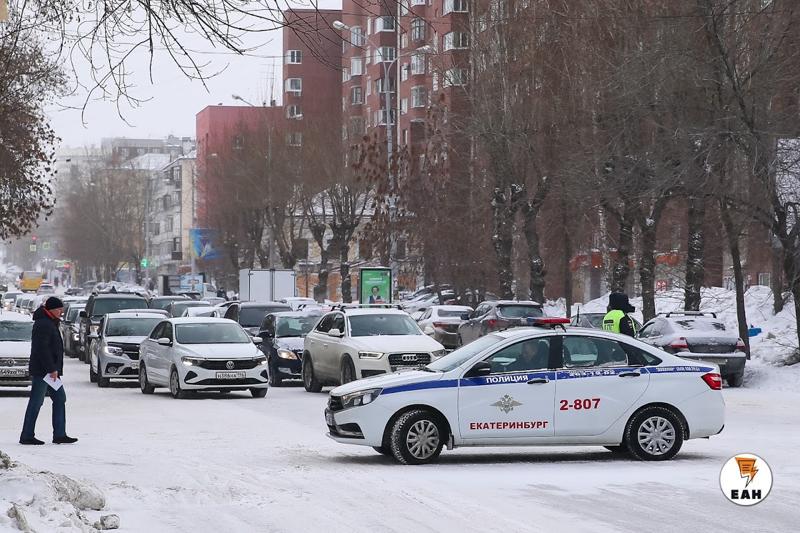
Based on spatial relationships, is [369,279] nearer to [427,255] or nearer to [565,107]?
[427,255]

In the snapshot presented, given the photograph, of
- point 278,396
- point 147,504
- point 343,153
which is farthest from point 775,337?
point 343,153

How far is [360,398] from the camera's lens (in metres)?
15.4

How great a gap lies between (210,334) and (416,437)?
13.9 metres

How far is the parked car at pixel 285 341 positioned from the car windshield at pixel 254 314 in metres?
4.64

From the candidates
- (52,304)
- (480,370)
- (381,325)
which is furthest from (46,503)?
(381,325)

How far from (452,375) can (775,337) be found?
996 inches

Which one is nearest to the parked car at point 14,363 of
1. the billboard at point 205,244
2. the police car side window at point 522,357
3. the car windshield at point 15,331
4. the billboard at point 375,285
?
the car windshield at point 15,331

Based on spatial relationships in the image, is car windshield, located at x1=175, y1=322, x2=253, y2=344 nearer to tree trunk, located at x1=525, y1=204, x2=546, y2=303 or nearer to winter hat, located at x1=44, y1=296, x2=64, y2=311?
winter hat, located at x1=44, y1=296, x2=64, y2=311

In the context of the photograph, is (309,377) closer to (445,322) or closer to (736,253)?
(736,253)

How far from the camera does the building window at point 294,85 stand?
12938 cm

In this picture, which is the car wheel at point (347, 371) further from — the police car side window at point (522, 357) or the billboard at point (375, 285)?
the billboard at point (375, 285)

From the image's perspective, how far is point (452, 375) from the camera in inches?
610

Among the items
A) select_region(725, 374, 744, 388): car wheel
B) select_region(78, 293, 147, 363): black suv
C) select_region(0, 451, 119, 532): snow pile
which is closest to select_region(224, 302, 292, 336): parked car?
select_region(78, 293, 147, 363): black suv

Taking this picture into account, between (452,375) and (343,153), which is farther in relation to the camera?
(343,153)
